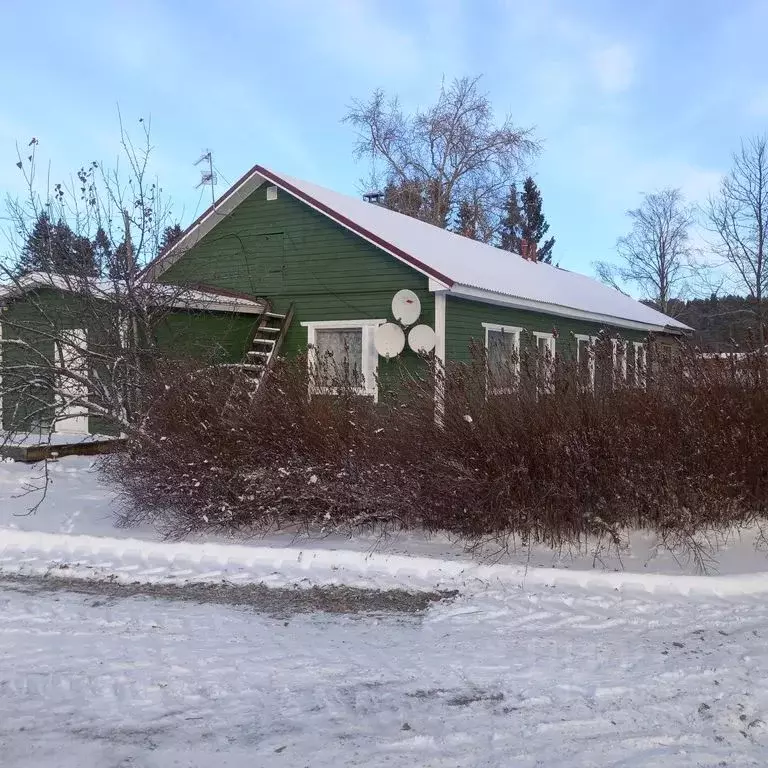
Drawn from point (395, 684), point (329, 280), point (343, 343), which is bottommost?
point (395, 684)

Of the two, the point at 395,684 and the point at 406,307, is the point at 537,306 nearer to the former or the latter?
the point at 406,307

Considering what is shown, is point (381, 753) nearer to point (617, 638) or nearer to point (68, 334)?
point (617, 638)

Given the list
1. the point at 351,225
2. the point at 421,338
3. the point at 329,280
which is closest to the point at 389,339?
the point at 421,338

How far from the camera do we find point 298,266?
13383 mm

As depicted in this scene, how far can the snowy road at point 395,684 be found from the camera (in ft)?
10.2

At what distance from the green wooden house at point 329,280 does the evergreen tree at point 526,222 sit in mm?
25101

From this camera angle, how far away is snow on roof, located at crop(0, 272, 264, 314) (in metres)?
9.80

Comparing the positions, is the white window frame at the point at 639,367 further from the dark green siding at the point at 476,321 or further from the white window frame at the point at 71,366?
the white window frame at the point at 71,366

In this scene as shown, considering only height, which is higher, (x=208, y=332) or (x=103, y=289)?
(x=103, y=289)

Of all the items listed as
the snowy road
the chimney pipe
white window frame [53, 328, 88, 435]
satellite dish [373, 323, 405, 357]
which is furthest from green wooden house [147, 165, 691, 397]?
the snowy road

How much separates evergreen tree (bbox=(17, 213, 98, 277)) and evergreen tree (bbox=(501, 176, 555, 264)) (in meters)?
31.0

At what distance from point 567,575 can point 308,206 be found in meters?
9.58

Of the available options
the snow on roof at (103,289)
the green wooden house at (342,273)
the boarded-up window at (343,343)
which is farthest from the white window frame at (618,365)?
the snow on roof at (103,289)

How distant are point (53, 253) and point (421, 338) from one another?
215 inches
